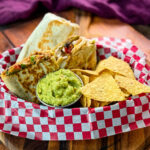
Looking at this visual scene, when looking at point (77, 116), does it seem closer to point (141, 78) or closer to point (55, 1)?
point (141, 78)

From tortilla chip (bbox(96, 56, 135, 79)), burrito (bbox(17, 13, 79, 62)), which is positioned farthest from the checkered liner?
burrito (bbox(17, 13, 79, 62))

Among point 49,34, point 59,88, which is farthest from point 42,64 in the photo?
point 49,34

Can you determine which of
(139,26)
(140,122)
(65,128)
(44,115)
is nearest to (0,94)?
(44,115)

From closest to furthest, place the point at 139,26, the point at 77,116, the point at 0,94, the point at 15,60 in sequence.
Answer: the point at 77,116 → the point at 0,94 → the point at 15,60 → the point at 139,26

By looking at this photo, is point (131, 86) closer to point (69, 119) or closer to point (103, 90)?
point (103, 90)

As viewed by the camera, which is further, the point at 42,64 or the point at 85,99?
the point at 42,64
